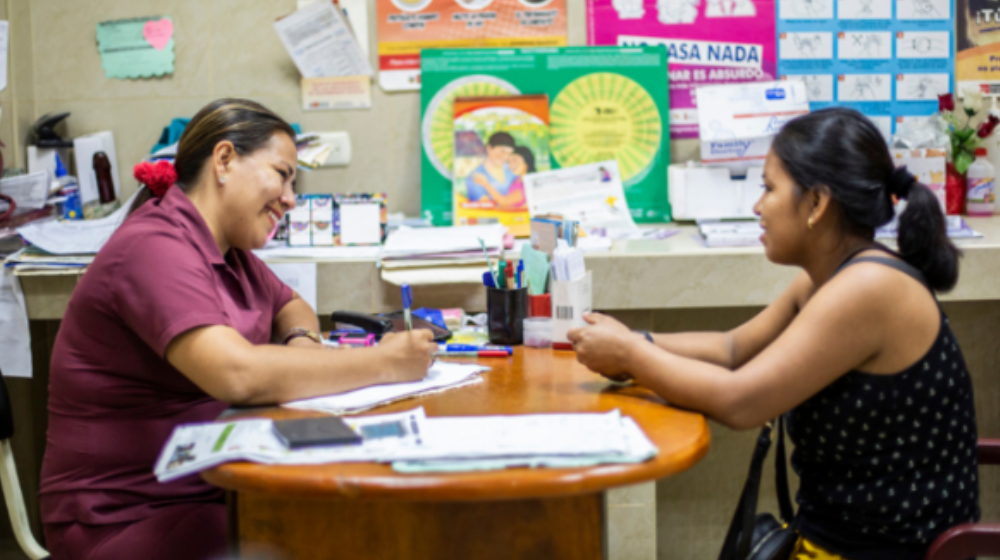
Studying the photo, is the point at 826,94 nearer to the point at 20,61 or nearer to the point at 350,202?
the point at 350,202

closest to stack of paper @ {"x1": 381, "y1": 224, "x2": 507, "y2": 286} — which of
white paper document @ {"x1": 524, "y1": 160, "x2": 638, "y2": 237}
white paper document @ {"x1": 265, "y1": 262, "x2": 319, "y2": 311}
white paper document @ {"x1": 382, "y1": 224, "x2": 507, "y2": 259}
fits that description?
white paper document @ {"x1": 382, "y1": 224, "x2": 507, "y2": 259}

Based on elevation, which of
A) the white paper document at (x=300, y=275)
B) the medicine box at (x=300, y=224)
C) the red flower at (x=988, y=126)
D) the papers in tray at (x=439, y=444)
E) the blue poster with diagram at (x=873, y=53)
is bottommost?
the papers in tray at (x=439, y=444)

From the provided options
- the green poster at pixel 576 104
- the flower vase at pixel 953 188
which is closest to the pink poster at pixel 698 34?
the green poster at pixel 576 104

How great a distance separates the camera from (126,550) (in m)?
1.34

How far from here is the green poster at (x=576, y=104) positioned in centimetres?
263

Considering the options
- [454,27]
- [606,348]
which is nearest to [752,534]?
[606,348]

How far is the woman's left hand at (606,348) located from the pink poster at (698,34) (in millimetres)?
1505

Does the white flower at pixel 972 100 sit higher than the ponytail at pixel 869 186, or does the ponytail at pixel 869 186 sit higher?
the white flower at pixel 972 100

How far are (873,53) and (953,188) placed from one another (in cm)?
48

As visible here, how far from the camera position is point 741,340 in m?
1.56

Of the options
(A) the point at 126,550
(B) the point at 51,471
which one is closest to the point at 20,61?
(B) the point at 51,471

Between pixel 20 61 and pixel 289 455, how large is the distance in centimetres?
218

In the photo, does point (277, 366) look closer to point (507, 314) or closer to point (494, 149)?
point (507, 314)

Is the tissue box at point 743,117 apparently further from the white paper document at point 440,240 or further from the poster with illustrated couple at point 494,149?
the white paper document at point 440,240
